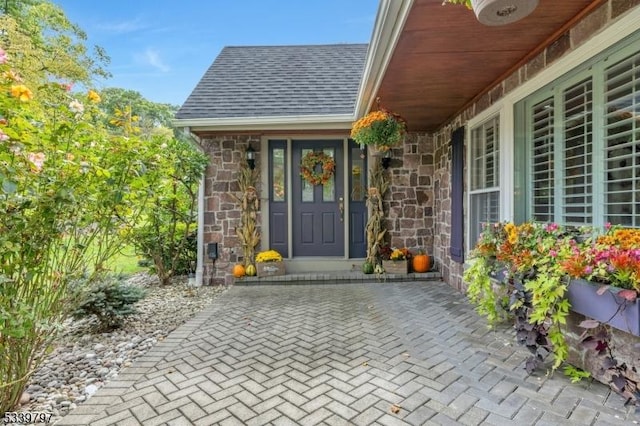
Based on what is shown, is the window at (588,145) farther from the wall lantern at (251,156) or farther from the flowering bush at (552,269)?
the wall lantern at (251,156)

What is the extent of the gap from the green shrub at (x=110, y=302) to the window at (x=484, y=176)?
378 cm

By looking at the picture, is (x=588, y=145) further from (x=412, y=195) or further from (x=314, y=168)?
(x=314, y=168)

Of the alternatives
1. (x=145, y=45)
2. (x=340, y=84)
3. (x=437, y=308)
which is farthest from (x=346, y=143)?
(x=145, y=45)

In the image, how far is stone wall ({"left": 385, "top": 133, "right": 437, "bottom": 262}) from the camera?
18.2 ft

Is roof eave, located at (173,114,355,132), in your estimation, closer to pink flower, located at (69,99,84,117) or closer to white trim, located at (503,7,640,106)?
white trim, located at (503,7,640,106)

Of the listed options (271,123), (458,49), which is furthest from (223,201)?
(458,49)

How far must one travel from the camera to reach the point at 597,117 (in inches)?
88.0

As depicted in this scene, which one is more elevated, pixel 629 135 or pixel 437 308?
pixel 629 135

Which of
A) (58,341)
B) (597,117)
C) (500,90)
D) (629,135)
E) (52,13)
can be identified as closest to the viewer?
(629,135)

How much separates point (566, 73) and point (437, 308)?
2439 millimetres

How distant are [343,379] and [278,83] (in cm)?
543

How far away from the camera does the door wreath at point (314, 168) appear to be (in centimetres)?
555

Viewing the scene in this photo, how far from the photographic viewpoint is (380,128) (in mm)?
3961

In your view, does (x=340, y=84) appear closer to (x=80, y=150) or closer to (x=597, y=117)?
(x=597, y=117)
